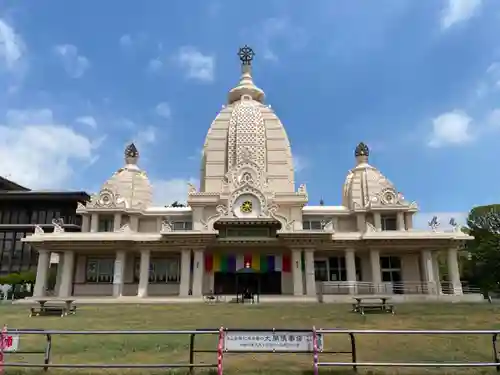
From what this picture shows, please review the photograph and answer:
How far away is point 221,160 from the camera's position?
48812 millimetres

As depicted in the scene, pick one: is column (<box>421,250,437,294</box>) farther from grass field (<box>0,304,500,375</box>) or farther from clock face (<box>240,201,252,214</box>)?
grass field (<box>0,304,500,375</box>)

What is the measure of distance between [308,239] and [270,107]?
20.9 meters

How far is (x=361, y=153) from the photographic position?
170ft

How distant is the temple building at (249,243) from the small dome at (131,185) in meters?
0.16

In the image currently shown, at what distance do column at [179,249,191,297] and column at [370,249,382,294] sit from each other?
17631 millimetres

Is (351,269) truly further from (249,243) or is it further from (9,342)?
(9,342)

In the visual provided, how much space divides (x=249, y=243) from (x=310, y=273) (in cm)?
641

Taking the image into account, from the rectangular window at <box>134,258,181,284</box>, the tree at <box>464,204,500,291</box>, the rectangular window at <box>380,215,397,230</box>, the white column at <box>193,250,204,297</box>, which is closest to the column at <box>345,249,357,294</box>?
the rectangular window at <box>380,215,397,230</box>

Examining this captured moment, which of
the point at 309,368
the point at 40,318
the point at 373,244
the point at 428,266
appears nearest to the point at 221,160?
the point at 373,244

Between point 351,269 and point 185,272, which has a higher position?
point 351,269

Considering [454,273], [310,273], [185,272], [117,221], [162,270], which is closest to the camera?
[310,273]

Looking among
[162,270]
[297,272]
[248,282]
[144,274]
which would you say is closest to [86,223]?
[162,270]

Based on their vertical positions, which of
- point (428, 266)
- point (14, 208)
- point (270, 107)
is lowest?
point (428, 266)

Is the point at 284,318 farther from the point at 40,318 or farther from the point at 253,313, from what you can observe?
the point at 40,318
